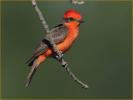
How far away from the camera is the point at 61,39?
23.0 ft

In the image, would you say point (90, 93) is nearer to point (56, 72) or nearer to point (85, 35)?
point (56, 72)

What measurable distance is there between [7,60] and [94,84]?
2068 millimetres

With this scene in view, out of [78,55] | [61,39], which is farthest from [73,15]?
[78,55]

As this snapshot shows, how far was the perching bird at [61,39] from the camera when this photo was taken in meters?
6.70

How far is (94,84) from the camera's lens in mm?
9969

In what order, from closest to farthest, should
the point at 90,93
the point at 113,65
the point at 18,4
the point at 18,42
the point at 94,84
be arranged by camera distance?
the point at 90,93
the point at 94,84
the point at 113,65
the point at 18,42
the point at 18,4

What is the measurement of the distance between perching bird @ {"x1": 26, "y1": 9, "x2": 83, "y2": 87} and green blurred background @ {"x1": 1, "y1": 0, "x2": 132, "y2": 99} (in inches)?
64.7

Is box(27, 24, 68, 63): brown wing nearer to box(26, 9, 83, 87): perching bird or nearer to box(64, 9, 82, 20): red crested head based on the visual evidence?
box(26, 9, 83, 87): perching bird

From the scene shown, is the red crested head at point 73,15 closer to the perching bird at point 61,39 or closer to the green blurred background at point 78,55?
the perching bird at point 61,39

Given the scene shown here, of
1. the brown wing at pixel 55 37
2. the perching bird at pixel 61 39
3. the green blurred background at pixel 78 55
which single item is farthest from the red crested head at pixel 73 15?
the green blurred background at pixel 78 55

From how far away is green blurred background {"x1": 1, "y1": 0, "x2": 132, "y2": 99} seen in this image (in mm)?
9578

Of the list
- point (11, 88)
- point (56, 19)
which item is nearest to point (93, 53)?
point (56, 19)

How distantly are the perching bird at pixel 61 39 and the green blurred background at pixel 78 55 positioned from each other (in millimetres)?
1643

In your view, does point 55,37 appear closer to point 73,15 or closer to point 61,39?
point 61,39
